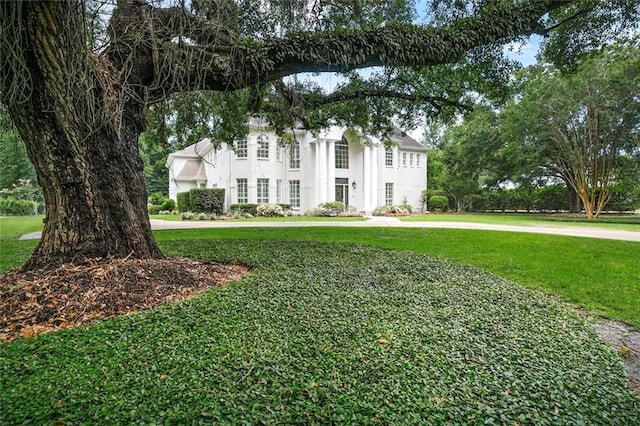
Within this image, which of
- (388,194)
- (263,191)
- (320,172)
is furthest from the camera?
(388,194)

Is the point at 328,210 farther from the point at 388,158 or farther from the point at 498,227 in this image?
the point at 498,227

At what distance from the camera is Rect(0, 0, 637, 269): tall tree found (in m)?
3.17

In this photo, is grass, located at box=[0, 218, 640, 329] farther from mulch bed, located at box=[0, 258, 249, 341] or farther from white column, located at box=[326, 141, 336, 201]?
white column, located at box=[326, 141, 336, 201]

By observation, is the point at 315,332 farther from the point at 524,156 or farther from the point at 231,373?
the point at 524,156

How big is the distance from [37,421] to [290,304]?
6.91 feet

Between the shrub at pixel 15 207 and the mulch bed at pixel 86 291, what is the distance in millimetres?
26584

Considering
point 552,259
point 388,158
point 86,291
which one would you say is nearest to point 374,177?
point 388,158

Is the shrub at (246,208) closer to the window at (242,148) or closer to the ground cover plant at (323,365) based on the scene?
the window at (242,148)

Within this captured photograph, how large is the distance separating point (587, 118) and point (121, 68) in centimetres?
2081

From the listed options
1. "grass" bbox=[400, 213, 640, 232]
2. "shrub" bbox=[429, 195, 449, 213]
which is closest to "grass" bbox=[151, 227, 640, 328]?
"grass" bbox=[400, 213, 640, 232]

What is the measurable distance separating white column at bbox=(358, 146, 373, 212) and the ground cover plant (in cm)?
1955

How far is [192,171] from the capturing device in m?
27.7

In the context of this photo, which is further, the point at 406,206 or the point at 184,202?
the point at 406,206

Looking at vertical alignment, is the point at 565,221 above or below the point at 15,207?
below
